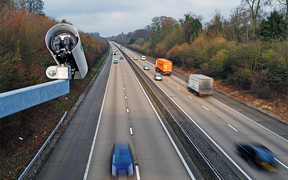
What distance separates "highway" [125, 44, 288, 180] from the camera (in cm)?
1261

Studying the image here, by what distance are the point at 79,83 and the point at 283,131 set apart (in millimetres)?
27325

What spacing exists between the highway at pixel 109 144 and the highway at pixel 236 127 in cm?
360

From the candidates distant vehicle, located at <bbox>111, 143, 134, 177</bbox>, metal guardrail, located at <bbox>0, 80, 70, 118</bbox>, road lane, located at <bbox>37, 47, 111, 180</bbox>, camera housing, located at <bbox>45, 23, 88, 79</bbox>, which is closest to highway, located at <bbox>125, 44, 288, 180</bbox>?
distant vehicle, located at <bbox>111, 143, 134, 177</bbox>

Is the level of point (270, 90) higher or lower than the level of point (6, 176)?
higher

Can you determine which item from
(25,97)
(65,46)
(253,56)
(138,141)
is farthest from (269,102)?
(25,97)

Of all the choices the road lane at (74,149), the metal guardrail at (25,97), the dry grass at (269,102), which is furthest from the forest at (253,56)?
the metal guardrail at (25,97)

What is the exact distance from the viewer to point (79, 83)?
109ft

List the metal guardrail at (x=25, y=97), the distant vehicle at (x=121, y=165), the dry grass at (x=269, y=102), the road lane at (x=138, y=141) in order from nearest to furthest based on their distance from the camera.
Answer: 1. the metal guardrail at (x=25, y=97)
2. the distant vehicle at (x=121, y=165)
3. the road lane at (x=138, y=141)
4. the dry grass at (x=269, y=102)

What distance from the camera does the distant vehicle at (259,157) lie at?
38.6ft

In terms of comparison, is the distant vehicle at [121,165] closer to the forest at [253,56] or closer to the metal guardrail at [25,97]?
the metal guardrail at [25,97]

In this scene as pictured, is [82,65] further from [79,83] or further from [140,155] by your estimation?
[79,83]

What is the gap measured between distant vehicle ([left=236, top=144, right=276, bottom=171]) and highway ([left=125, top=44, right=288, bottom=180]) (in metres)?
0.30

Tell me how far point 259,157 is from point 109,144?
9381 mm

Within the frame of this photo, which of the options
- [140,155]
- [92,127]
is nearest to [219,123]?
[140,155]
